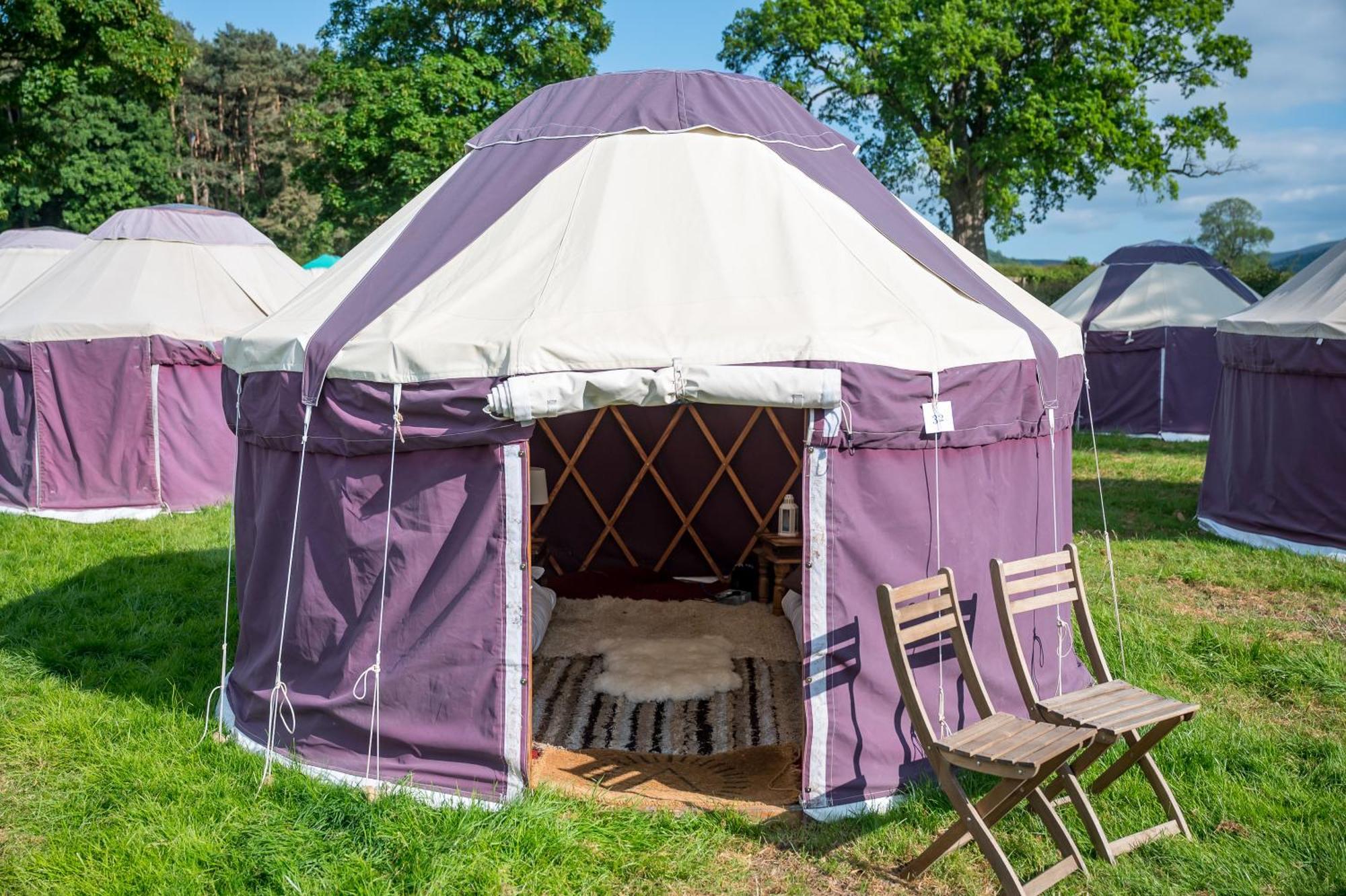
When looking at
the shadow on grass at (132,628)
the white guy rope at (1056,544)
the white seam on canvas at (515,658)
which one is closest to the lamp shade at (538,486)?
the shadow on grass at (132,628)

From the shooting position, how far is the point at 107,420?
8109 millimetres

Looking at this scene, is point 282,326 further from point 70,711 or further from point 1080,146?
point 1080,146

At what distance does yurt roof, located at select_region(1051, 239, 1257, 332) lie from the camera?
11.8 m

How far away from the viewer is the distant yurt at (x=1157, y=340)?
11688mm

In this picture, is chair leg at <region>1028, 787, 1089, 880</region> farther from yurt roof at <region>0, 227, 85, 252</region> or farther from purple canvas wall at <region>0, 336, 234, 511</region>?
yurt roof at <region>0, 227, 85, 252</region>

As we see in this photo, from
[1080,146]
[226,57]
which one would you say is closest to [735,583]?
[1080,146]

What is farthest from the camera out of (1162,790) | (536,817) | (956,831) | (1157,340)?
(1157,340)

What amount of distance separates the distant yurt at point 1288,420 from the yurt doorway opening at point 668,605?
10.6ft

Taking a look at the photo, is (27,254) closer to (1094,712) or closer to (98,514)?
(98,514)

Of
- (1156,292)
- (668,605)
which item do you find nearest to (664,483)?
(668,605)

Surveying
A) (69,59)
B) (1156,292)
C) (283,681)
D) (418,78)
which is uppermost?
(418,78)

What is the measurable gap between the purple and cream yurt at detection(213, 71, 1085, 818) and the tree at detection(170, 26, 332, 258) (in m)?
22.0

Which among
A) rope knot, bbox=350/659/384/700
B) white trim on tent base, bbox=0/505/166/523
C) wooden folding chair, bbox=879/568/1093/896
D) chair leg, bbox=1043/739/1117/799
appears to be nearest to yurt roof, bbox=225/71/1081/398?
wooden folding chair, bbox=879/568/1093/896

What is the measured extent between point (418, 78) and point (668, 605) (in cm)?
1144
